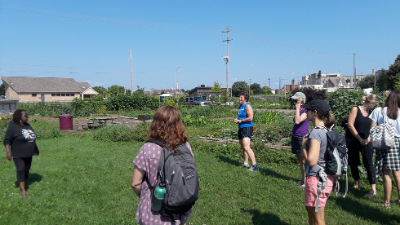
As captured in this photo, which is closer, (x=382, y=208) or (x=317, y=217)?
(x=317, y=217)

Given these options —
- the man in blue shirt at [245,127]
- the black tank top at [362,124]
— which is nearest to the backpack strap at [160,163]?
the black tank top at [362,124]

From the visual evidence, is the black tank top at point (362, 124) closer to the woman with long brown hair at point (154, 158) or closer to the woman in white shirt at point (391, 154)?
the woman in white shirt at point (391, 154)

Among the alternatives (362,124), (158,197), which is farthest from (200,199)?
(362,124)

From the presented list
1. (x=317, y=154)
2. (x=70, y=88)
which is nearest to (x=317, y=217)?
(x=317, y=154)

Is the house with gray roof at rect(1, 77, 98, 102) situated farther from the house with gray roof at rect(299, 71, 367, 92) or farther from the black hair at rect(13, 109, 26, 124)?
the black hair at rect(13, 109, 26, 124)

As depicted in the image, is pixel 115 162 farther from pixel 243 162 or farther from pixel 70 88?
pixel 70 88

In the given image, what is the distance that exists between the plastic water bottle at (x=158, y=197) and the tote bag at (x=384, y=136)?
367cm

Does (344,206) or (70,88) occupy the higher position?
(70,88)

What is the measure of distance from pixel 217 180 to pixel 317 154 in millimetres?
3453

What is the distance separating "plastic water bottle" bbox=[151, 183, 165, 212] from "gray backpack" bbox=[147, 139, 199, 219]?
0.03 m

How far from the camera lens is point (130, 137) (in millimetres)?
11664

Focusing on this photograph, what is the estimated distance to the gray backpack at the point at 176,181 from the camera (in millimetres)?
2346

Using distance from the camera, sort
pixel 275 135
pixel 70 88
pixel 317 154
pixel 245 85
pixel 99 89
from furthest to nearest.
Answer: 1. pixel 99 89
2. pixel 245 85
3. pixel 70 88
4. pixel 275 135
5. pixel 317 154

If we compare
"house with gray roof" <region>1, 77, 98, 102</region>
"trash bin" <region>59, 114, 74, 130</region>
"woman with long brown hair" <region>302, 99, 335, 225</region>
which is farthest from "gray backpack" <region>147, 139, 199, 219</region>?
"house with gray roof" <region>1, 77, 98, 102</region>
